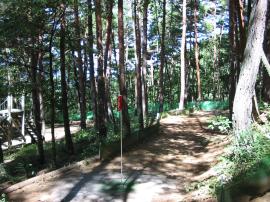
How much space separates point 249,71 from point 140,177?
438cm

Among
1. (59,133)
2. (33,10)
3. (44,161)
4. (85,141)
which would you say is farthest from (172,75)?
(33,10)

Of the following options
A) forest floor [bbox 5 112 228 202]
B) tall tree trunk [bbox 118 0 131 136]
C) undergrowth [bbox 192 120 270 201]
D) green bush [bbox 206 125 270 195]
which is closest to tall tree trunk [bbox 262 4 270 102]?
forest floor [bbox 5 112 228 202]

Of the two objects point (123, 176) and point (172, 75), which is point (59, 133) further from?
point (172, 75)

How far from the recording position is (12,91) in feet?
50.3

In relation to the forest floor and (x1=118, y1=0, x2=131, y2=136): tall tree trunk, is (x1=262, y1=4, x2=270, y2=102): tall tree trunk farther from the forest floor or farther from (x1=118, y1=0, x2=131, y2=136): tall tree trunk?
(x1=118, y1=0, x2=131, y2=136): tall tree trunk

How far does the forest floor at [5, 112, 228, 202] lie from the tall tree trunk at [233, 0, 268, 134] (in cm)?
197

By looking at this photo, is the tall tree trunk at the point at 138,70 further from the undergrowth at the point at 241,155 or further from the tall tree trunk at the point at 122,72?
the undergrowth at the point at 241,155

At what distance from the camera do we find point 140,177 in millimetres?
11297

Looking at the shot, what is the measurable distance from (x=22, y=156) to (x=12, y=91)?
6.25 metres

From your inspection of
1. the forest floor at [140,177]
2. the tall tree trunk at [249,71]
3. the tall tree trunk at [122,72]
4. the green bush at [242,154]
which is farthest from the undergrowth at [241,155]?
the tall tree trunk at [122,72]

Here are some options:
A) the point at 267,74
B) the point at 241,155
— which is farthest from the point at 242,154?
the point at 267,74

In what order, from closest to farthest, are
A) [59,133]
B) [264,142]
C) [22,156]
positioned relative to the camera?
[264,142] < [22,156] < [59,133]

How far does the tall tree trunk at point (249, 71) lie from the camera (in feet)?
29.2

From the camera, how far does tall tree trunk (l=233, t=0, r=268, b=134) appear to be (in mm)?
8898
